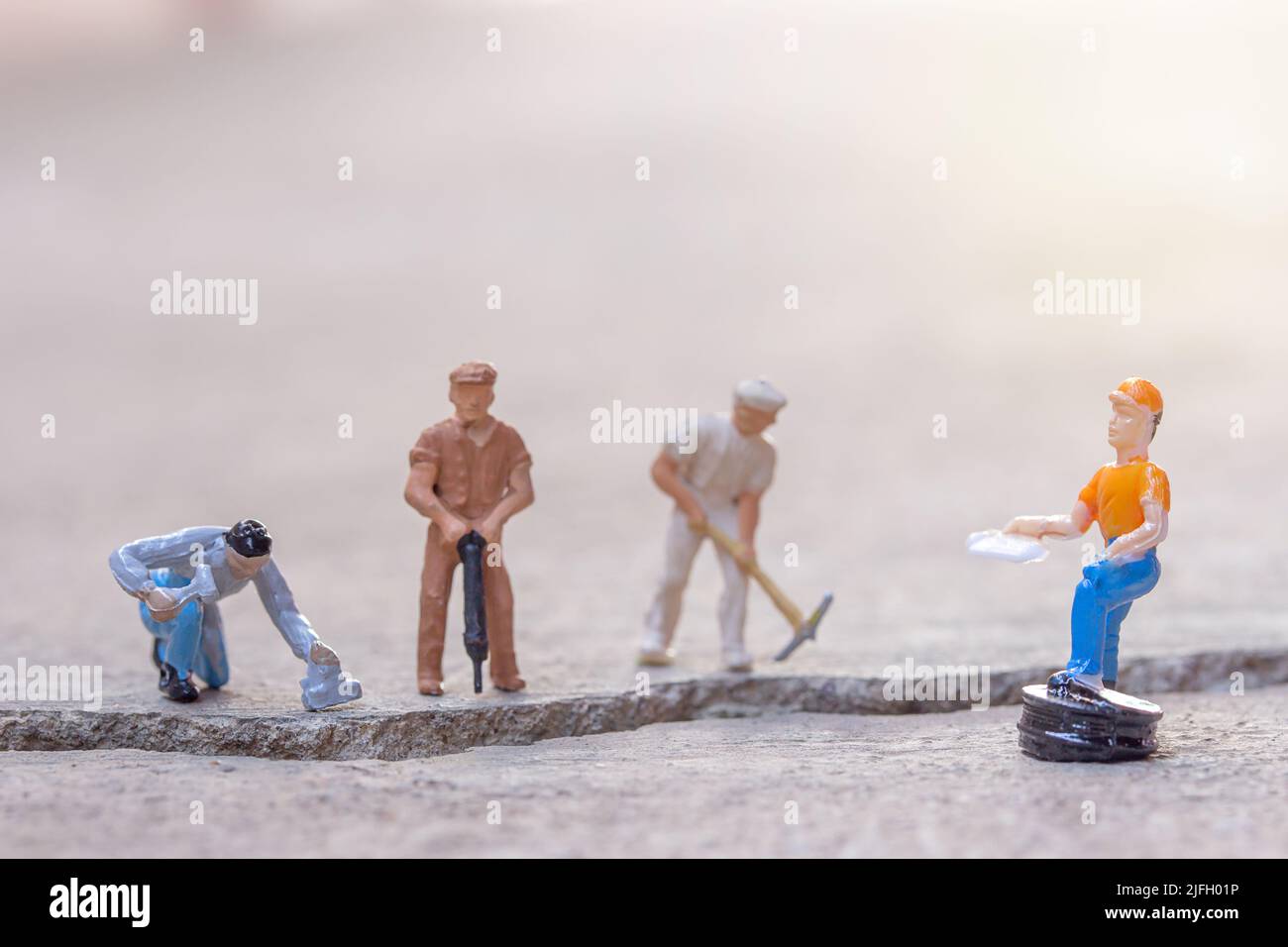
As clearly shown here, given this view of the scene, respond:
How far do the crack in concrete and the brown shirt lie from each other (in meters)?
0.85

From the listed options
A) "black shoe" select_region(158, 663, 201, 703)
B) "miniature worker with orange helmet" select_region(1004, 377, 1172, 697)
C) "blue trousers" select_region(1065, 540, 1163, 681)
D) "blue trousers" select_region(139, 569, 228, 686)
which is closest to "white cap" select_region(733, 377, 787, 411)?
"miniature worker with orange helmet" select_region(1004, 377, 1172, 697)

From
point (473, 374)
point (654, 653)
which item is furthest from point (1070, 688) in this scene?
point (473, 374)

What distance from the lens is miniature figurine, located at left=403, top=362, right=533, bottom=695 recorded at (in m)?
5.51

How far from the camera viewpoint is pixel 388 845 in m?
3.66

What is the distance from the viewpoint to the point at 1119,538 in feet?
15.5

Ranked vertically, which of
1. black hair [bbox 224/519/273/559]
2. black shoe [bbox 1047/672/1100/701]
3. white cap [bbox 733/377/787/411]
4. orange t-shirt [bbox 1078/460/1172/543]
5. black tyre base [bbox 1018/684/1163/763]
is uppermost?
white cap [bbox 733/377/787/411]

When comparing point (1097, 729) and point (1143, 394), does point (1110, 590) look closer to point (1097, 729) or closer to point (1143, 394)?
point (1097, 729)

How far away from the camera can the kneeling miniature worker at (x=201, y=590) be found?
4922 millimetres

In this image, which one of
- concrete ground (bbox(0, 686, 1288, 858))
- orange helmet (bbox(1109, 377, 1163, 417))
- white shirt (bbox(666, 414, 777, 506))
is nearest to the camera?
concrete ground (bbox(0, 686, 1288, 858))

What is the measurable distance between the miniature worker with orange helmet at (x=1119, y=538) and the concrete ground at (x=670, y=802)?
1.23 ft

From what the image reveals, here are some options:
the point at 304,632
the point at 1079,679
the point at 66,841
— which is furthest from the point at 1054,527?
the point at 66,841

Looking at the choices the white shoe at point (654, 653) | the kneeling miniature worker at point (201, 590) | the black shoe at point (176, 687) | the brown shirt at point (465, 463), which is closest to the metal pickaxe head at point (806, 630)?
the white shoe at point (654, 653)

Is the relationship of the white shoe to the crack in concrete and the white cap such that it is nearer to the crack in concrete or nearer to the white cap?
the crack in concrete

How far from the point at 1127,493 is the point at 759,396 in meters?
1.95
